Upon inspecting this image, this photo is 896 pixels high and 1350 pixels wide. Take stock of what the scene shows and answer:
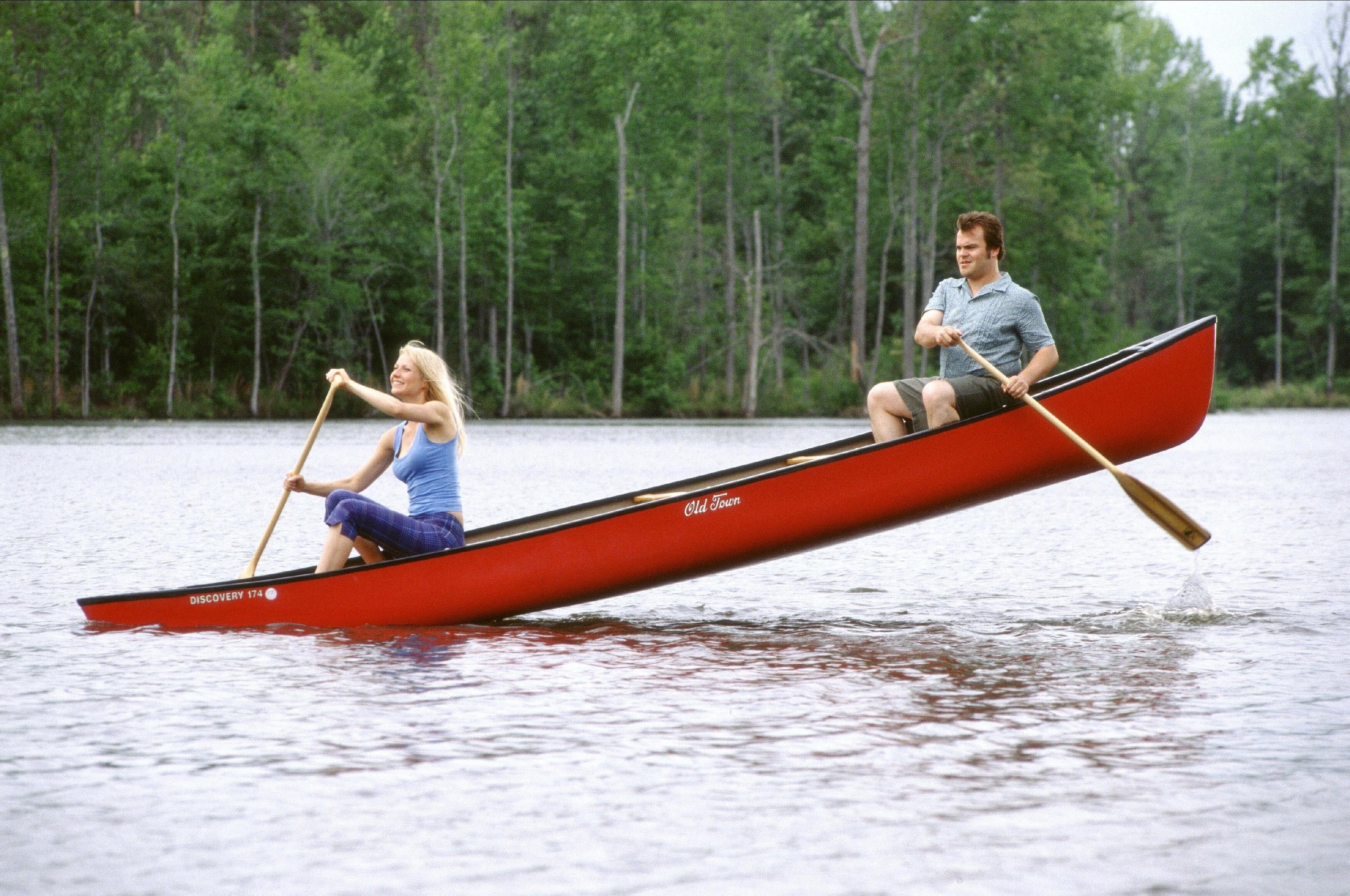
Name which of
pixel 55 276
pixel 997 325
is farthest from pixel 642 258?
pixel 997 325

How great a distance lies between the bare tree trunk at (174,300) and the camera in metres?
41.4

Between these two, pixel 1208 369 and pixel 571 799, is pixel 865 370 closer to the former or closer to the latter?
pixel 1208 369

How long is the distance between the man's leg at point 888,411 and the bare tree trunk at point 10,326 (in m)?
34.1

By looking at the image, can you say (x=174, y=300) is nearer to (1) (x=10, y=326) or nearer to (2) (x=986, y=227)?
(1) (x=10, y=326)

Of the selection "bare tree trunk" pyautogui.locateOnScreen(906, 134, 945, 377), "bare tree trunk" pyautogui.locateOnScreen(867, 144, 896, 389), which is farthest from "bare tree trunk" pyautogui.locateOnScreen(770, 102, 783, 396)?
"bare tree trunk" pyautogui.locateOnScreen(906, 134, 945, 377)

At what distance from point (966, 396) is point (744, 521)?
1259mm

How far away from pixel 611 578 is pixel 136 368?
124ft

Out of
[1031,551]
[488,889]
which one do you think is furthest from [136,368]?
[488,889]

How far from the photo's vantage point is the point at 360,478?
25.2 feet

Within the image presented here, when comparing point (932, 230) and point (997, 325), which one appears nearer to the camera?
point (997, 325)

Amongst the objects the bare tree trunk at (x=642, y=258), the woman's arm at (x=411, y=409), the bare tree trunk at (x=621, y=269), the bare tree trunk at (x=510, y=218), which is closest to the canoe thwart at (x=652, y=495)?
the woman's arm at (x=411, y=409)

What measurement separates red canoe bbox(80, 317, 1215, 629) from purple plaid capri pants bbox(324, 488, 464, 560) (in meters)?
0.16

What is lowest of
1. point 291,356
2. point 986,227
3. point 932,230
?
point 291,356

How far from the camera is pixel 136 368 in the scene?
42812mm
